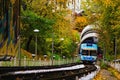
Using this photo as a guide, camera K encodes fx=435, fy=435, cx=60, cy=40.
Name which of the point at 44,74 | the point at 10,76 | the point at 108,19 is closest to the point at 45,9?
the point at 108,19

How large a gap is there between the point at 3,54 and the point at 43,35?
5042cm

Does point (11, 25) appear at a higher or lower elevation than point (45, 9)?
lower

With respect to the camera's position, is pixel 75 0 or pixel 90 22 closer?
pixel 75 0

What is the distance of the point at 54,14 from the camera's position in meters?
63.8

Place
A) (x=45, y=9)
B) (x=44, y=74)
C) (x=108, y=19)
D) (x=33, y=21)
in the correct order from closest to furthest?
(x=44, y=74) → (x=108, y=19) → (x=45, y=9) → (x=33, y=21)

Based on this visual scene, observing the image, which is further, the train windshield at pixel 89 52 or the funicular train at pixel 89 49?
the train windshield at pixel 89 52

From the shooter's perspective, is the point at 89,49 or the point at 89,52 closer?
the point at 89,49

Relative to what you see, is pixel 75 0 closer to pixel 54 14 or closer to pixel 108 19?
pixel 108 19

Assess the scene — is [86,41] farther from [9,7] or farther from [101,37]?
[9,7]

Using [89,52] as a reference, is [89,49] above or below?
above

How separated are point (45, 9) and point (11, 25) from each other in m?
43.3

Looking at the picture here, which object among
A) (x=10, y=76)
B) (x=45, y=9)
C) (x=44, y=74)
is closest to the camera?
(x=10, y=76)

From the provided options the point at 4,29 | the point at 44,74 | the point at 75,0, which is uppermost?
the point at 75,0

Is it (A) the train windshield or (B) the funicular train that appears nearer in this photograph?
(B) the funicular train
